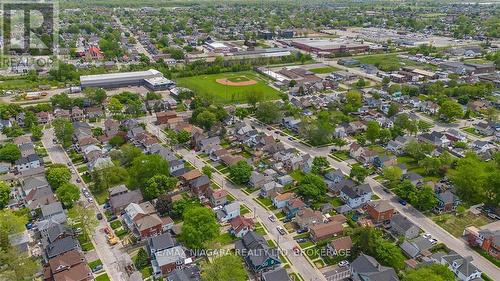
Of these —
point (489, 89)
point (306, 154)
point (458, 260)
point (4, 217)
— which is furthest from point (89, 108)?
point (489, 89)

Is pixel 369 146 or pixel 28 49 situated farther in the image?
pixel 28 49

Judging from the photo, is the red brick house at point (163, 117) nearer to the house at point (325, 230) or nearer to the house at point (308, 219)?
the house at point (308, 219)

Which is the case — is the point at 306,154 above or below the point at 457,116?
below

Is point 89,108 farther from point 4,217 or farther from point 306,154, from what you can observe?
point 306,154

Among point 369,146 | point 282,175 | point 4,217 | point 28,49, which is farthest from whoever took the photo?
point 28,49

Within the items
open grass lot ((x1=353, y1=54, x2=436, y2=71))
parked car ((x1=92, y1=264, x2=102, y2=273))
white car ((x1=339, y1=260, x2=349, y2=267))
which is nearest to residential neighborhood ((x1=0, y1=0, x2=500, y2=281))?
white car ((x1=339, y1=260, x2=349, y2=267))

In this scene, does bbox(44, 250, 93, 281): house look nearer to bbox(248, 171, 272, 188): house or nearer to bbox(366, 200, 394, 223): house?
bbox(248, 171, 272, 188): house

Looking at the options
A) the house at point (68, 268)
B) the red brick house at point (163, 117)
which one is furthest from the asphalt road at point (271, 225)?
the house at point (68, 268)
